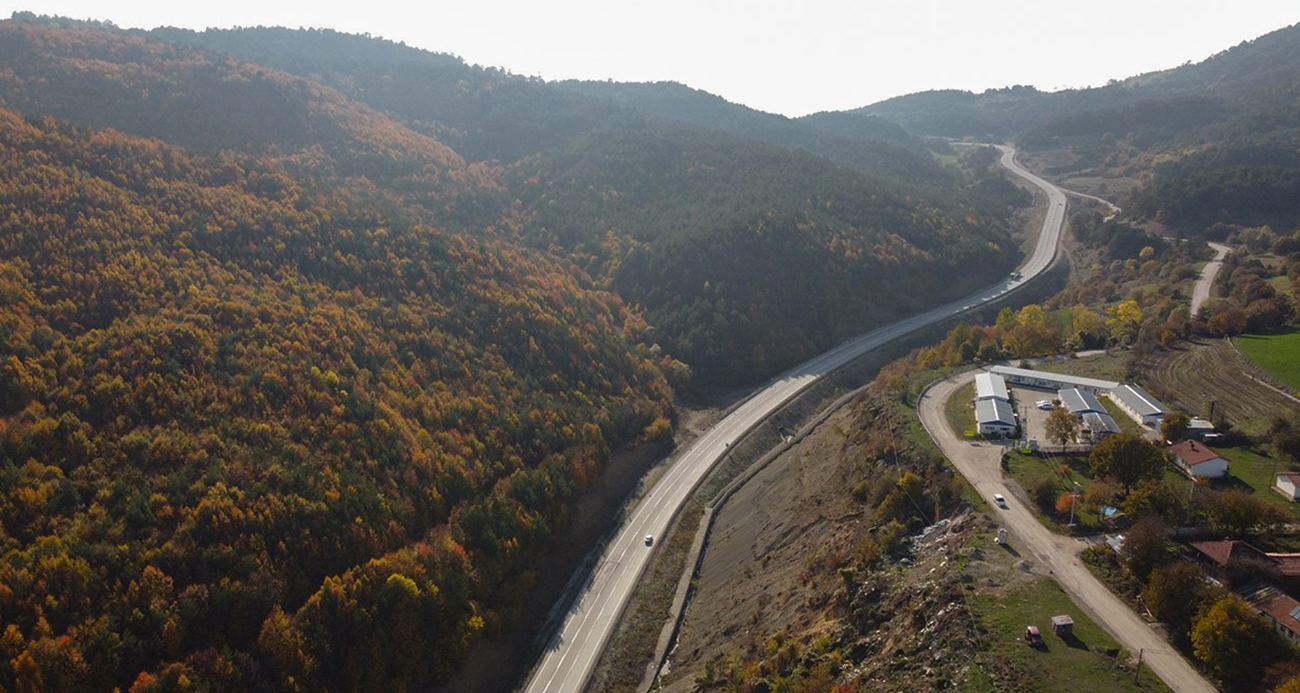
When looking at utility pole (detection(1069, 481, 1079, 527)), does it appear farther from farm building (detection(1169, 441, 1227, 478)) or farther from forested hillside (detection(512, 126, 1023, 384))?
forested hillside (detection(512, 126, 1023, 384))

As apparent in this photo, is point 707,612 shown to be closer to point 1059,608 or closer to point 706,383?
point 1059,608

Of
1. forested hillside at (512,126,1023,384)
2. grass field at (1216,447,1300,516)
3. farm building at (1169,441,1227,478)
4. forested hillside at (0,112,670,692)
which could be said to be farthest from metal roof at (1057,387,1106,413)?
forested hillside at (512,126,1023,384)

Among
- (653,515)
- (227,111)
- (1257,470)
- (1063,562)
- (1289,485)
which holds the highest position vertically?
(227,111)

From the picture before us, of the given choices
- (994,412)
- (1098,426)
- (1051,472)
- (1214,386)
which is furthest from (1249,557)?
(1214,386)

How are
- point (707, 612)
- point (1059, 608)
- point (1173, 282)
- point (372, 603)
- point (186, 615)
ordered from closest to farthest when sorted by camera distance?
point (1059, 608) → point (186, 615) → point (372, 603) → point (707, 612) → point (1173, 282)

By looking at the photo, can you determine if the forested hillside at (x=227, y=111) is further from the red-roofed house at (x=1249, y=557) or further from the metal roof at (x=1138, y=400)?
the red-roofed house at (x=1249, y=557)

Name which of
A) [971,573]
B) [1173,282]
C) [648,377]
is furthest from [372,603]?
[1173,282]

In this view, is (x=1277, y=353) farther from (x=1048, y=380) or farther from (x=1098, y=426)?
(x=1098, y=426)
